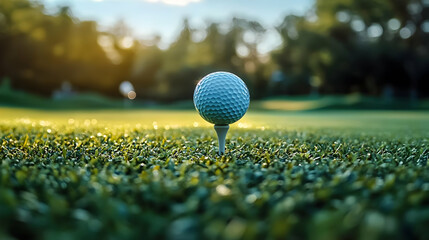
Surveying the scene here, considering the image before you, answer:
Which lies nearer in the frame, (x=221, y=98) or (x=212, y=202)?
(x=212, y=202)

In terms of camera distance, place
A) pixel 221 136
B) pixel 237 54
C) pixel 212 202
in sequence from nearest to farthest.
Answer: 1. pixel 212 202
2. pixel 221 136
3. pixel 237 54

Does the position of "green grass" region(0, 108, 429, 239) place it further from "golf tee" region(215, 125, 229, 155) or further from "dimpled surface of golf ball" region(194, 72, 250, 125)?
"dimpled surface of golf ball" region(194, 72, 250, 125)

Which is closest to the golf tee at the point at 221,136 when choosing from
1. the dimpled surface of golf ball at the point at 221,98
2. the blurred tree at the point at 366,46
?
the dimpled surface of golf ball at the point at 221,98

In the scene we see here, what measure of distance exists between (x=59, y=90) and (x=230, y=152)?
41776 millimetres

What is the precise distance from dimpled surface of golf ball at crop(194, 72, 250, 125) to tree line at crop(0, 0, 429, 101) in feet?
107

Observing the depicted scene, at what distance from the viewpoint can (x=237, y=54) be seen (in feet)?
158

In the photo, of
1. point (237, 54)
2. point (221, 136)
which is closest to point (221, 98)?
point (221, 136)

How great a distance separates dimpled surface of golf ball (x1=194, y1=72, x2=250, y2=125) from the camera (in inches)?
162

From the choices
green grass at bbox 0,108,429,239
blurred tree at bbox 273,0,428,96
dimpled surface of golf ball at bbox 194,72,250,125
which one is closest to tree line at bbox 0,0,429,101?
blurred tree at bbox 273,0,428,96

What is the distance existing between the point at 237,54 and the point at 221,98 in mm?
45008

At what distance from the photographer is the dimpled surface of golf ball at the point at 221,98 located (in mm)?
4125

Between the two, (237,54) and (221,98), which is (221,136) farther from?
(237,54)

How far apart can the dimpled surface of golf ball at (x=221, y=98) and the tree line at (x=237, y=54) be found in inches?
1286

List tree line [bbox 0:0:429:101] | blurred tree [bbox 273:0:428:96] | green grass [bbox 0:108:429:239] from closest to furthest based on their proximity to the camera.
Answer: green grass [bbox 0:108:429:239] < blurred tree [bbox 273:0:428:96] < tree line [bbox 0:0:429:101]
